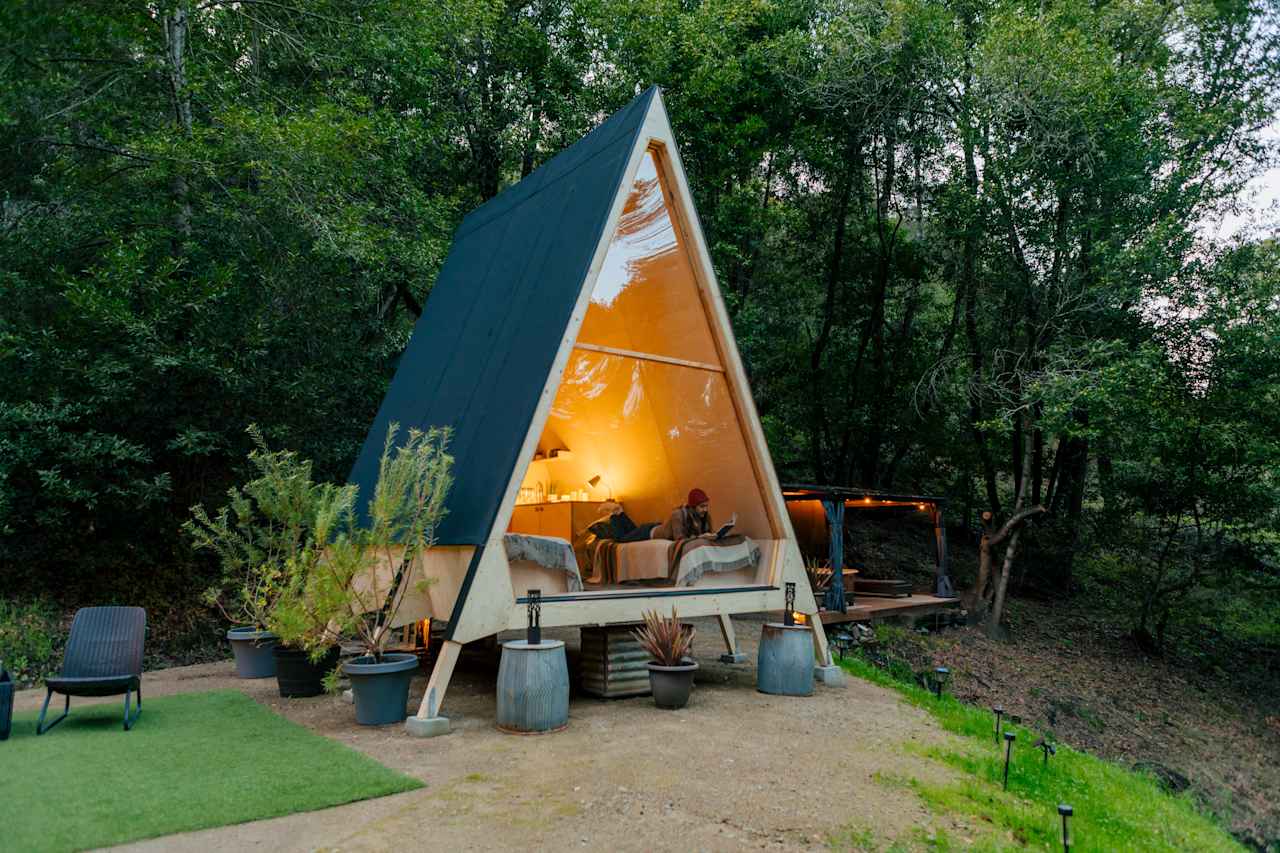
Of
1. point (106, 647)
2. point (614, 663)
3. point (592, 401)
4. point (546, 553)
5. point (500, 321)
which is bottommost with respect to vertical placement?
point (614, 663)

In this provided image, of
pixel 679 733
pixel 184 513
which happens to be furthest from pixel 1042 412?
pixel 184 513

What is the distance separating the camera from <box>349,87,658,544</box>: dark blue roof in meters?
5.63

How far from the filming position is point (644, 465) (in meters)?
8.80

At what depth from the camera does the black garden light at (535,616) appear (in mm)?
5258

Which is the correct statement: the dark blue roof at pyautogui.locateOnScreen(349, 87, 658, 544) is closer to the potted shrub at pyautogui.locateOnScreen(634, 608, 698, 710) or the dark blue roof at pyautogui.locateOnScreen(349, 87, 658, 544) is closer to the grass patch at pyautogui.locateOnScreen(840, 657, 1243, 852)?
the potted shrub at pyautogui.locateOnScreen(634, 608, 698, 710)

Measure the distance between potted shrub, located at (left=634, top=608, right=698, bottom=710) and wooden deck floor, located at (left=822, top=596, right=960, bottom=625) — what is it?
6.14 m

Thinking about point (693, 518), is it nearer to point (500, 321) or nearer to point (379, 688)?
point (500, 321)

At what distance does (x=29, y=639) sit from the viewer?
809 cm

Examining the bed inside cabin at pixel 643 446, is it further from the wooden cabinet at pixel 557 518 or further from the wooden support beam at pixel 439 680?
the wooden support beam at pixel 439 680

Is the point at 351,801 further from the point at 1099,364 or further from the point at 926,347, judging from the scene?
the point at 926,347

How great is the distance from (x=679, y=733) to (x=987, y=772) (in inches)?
74.4

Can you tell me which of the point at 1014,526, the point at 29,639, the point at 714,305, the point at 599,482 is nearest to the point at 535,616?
the point at 714,305

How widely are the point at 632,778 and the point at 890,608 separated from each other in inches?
370

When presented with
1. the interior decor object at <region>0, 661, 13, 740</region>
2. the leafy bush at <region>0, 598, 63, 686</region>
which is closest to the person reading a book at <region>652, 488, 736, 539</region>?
the interior decor object at <region>0, 661, 13, 740</region>
